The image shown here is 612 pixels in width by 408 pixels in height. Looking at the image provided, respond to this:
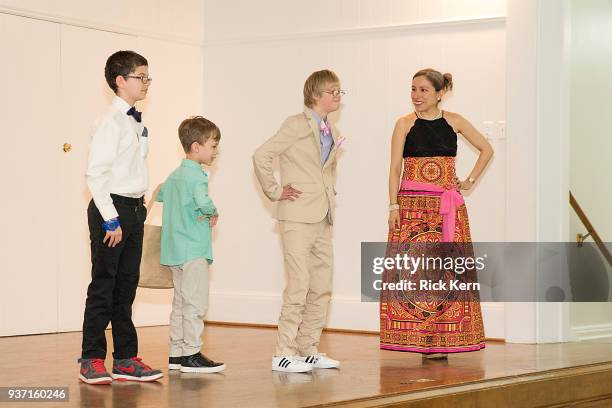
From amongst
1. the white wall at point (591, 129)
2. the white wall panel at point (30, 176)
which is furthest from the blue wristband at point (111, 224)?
the white wall at point (591, 129)

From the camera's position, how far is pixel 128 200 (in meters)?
4.18

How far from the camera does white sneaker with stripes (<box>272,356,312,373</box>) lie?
4.58 metres

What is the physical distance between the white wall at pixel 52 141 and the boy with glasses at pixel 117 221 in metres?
2.23

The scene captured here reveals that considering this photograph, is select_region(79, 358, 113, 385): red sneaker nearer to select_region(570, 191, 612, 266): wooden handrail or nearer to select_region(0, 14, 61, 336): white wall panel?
select_region(0, 14, 61, 336): white wall panel

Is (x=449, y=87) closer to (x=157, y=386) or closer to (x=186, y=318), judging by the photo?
(x=186, y=318)

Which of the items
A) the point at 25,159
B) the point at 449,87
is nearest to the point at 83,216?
the point at 25,159

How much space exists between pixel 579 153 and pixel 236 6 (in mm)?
2743

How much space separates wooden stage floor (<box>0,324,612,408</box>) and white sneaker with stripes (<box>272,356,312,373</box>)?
0.05 metres

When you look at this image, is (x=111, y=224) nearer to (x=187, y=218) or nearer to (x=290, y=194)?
(x=187, y=218)

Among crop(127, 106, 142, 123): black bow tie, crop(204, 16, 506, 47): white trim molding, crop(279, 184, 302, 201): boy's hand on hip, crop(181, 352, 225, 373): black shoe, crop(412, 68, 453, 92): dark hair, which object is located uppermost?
crop(204, 16, 506, 47): white trim molding

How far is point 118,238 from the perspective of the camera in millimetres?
4027

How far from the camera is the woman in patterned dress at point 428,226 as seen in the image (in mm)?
5043

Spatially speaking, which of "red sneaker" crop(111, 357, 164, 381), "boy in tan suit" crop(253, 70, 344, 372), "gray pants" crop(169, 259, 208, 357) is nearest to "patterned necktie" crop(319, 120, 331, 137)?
"boy in tan suit" crop(253, 70, 344, 372)

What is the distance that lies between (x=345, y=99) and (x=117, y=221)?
3.19 m
